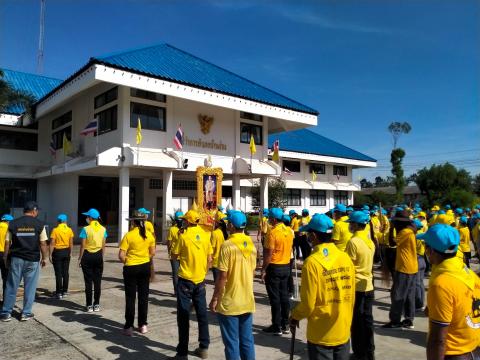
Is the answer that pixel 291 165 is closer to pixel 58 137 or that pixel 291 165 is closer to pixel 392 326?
pixel 58 137

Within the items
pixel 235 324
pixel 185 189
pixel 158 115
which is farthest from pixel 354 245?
pixel 185 189

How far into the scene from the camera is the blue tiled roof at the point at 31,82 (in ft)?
81.7

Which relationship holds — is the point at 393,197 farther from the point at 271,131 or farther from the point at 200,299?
the point at 200,299

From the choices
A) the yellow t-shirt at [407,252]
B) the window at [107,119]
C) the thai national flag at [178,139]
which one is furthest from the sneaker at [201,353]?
the window at [107,119]

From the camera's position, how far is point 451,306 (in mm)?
2494

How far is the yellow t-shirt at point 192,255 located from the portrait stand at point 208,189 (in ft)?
43.3

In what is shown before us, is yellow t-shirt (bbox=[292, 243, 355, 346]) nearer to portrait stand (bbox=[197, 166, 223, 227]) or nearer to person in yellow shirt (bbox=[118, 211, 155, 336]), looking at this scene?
person in yellow shirt (bbox=[118, 211, 155, 336])

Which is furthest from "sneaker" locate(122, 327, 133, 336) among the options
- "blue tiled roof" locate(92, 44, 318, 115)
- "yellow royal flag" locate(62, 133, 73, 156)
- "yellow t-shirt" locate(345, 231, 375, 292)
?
"yellow royal flag" locate(62, 133, 73, 156)

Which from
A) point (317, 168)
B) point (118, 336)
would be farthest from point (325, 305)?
point (317, 168)

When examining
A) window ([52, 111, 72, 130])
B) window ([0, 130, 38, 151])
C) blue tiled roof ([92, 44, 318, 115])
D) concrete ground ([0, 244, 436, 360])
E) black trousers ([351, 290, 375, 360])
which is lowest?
concrete ground ([0, 244, 436, 360])

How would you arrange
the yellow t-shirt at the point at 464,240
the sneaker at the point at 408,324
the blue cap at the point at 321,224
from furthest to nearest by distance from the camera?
the yellow t-shirt at the point at 464,240 < the sneaker at the point at 408,324 < the blue cap at the point at 321,224

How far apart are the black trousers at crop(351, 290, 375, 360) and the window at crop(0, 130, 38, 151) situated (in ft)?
76.3

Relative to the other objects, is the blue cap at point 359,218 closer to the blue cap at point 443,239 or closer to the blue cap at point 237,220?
the blue cap at point 237,220

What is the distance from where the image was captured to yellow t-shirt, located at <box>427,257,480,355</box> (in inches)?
98.7
